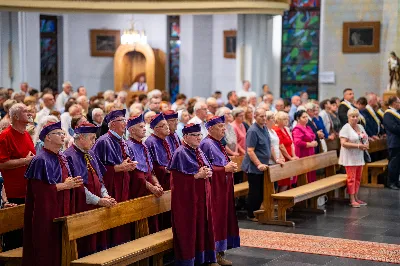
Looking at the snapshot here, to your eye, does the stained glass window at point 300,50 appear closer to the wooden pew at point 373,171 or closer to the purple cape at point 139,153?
the wooden pew at point 373,171

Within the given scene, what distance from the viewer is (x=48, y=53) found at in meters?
25.4

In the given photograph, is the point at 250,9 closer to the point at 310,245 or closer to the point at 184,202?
the point at 310,245

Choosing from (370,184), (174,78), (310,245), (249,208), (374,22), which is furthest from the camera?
(174,78)

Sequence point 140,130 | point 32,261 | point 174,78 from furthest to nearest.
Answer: point 174,78 < point 140,130 < point 32,261

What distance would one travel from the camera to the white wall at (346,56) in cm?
2278

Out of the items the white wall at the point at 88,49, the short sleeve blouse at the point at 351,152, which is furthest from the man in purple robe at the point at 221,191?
the white wall at the point at 88,49

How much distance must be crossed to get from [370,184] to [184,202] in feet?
25.3

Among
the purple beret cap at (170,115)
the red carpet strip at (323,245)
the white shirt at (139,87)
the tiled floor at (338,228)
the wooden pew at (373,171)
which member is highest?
the purple beret cap at (170,115)

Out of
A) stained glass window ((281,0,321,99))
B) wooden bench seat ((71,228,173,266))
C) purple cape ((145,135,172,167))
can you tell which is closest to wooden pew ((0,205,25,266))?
wooden bench seat ((71,228,173,266))

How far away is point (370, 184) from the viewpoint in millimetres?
15711

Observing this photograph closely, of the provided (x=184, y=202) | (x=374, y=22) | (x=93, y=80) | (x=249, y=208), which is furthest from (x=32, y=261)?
(x=93, y=80)

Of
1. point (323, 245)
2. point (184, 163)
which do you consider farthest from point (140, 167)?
point (323, 245)

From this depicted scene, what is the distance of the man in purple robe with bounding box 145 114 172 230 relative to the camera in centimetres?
970

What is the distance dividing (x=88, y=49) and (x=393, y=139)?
12.9m
